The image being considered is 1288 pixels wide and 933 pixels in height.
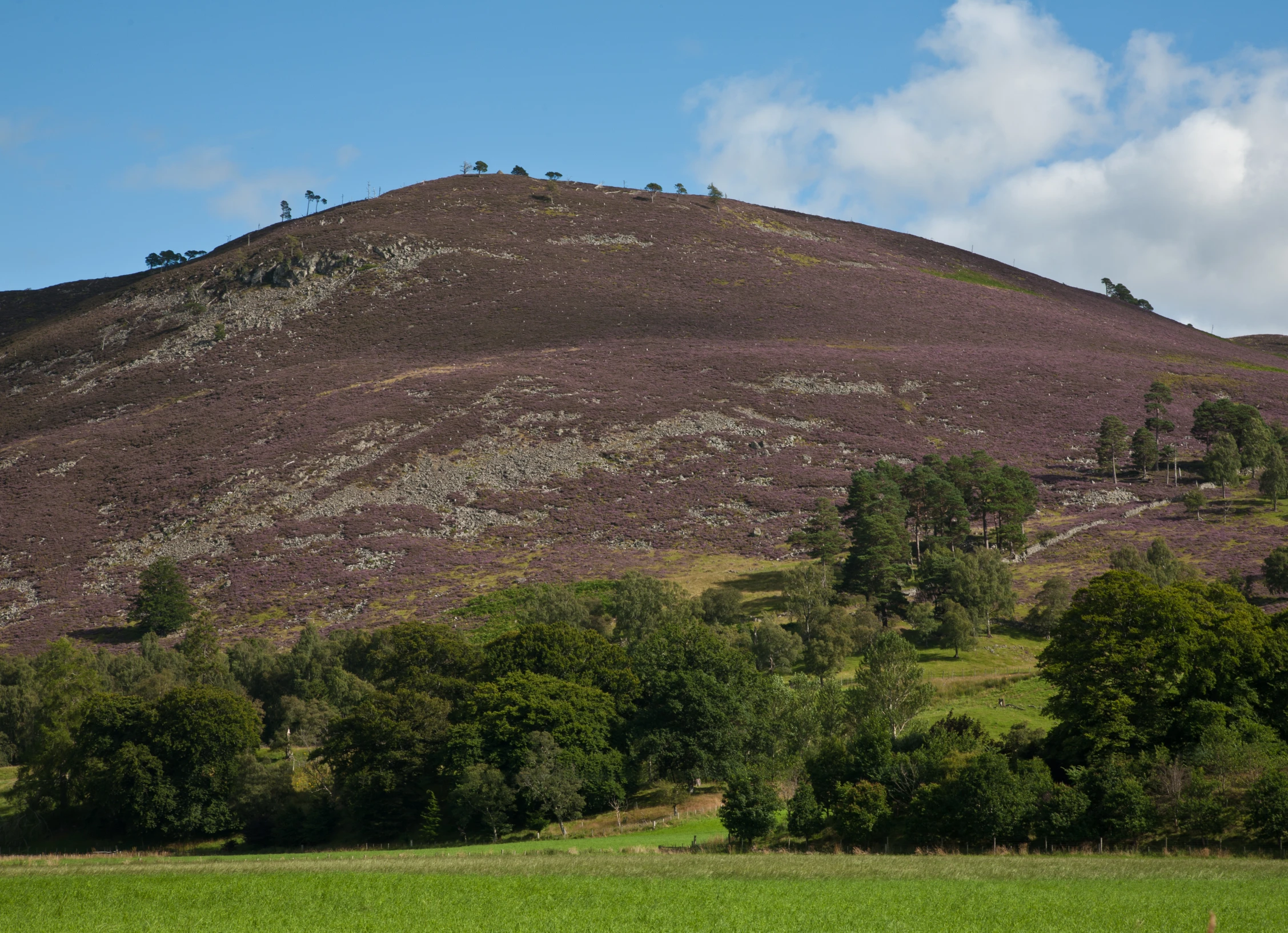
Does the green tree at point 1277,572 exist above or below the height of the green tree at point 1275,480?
below

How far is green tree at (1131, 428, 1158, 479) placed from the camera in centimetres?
11988

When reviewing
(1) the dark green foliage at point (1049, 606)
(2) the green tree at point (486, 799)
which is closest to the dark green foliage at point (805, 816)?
(2) the green tree at point (486, 799)

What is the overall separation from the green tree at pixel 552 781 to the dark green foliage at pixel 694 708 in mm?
5146

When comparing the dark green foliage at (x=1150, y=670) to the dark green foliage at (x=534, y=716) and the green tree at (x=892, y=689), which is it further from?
the dark green foliage at (x=534, y=716)

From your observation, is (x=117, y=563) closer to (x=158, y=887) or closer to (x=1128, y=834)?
(x=158, y=887)

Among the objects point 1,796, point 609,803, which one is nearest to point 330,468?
point 1,796

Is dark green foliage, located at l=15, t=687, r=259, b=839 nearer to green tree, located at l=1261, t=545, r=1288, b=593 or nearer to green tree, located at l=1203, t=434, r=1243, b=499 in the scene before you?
green tree, located at l=1261, t=545, r=1288, b=593

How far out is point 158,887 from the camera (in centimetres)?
3584

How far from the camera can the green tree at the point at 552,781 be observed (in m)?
53.0

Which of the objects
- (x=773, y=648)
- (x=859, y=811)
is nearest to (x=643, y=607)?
(x=773, y=648)

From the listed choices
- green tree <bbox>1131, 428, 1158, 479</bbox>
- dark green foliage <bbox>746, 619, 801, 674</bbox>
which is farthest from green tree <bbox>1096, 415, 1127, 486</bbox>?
dark green foliage <bbox>746, 619, 801, 674</bbox>

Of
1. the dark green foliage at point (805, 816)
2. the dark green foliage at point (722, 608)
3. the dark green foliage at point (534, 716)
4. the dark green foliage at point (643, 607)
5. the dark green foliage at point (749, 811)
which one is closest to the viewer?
the dark green foliage at point (749, 811)

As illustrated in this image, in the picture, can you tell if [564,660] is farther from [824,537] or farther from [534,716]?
[824,537]

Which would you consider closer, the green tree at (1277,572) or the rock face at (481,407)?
the green tree at (1277,572)
